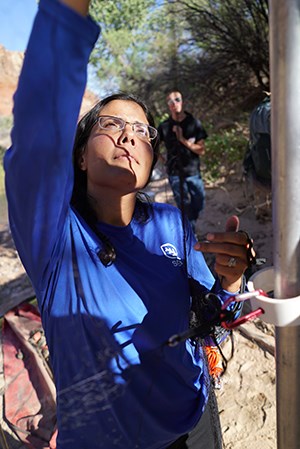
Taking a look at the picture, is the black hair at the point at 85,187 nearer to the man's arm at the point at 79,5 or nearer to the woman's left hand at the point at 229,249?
the woman's left hand at the point at 229,249

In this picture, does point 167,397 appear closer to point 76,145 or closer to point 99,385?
point 99,385

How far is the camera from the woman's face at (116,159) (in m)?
0.86

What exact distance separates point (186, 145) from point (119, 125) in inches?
126

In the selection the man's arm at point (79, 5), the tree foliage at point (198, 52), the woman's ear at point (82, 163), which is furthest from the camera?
the tree foliage at point (198, 52)

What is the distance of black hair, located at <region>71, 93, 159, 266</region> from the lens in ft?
2.89

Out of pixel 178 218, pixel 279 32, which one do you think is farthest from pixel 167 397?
pixel 279 32

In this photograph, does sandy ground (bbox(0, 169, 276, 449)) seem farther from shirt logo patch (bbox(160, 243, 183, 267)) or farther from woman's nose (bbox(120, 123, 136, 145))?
woman's nose (bbox(120, 123, 136, 145))

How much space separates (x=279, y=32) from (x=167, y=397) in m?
0.82

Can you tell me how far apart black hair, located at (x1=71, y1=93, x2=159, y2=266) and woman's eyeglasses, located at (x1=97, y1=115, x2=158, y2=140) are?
0.04m

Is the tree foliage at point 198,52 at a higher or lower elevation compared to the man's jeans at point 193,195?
higher

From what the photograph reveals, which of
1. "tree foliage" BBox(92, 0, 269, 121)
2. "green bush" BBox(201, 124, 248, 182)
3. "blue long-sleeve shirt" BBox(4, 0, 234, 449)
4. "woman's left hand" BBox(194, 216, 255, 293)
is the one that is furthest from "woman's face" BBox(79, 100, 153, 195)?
"tree foliage" BBox(92, 0, 269, 121)

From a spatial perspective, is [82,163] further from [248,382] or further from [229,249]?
[248,382]

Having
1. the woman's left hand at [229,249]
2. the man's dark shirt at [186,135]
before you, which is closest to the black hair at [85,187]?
the woman's left hand at [229,249]

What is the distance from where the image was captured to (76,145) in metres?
1.03
